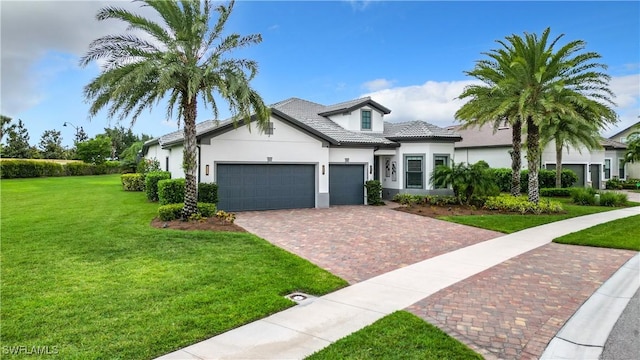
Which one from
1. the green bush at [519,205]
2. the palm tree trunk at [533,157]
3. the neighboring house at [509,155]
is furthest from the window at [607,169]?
the palm tree trunk at [533,157]

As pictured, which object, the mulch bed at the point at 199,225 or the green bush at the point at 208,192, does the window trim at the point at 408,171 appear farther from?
the mulch bed at the point at 199,225

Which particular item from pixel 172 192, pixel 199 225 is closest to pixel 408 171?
pixel 172 192

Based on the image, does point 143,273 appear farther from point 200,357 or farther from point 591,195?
point 591,195

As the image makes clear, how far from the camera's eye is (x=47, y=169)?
38.3 meters

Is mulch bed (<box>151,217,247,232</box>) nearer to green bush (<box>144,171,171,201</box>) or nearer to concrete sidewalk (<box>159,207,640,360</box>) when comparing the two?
concrete sidewalk (<box>159,207,640,360</box>)

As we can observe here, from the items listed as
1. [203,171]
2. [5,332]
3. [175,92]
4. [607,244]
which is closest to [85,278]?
[5,332]

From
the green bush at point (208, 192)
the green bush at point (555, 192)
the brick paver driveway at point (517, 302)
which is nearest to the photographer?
the brick paver driveway at point (517, 302)

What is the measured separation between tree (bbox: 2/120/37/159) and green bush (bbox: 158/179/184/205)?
48.2 m

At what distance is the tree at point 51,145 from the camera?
5600 cm

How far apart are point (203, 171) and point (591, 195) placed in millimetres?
21535

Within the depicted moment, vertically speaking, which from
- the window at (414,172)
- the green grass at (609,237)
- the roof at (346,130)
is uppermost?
the roof at (346,130)

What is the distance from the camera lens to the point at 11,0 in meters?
9.04

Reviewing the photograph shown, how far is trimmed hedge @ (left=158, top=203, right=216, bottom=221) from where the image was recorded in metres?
12.7

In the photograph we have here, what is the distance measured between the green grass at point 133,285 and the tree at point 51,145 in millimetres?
53334
